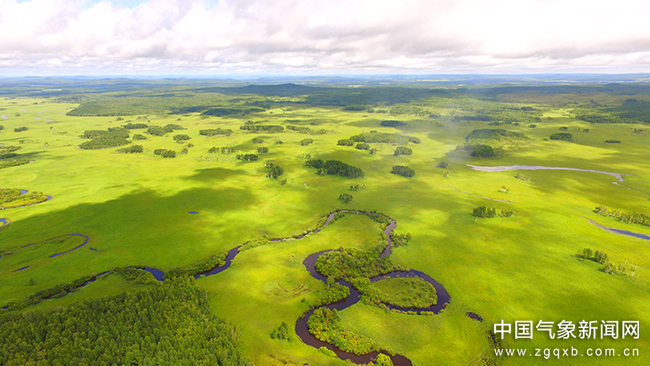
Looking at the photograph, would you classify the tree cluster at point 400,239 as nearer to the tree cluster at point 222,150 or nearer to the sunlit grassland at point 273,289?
the sunlit grassland at point 273,289

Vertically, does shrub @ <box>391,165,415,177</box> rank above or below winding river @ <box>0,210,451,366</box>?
above

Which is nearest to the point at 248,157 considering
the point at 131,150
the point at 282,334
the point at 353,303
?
the point at 131,150

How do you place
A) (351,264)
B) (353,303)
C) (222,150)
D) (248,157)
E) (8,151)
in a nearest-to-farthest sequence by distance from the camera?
(353,303)
(351,264)
(248,157)
(8,151)
(222,150)

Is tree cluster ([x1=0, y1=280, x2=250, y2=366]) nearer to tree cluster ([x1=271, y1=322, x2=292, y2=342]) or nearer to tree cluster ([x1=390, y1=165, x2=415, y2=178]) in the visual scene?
tree cluster ([x1=271, y1=322, x2=292, y2=342])

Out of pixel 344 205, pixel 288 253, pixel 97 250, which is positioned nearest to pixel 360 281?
pixel 288 253

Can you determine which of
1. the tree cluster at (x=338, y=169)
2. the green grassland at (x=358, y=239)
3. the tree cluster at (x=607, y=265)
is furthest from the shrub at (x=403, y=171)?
the tree cluster at (x=607, y=265)

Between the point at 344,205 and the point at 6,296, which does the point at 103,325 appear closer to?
the point at 6,296

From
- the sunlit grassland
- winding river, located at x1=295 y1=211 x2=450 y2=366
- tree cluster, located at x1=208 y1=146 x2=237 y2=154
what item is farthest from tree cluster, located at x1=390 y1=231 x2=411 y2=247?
tree cluster, located at x1=208 y1=146 x2=237 y2=154

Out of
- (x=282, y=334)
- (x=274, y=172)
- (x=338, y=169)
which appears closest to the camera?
(x=282, y=334)

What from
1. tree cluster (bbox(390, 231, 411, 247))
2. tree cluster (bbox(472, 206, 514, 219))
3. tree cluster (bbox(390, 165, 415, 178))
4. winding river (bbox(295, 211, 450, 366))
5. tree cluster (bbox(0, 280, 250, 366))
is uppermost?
tree cluster (bbox(390, 165, 415, 178))

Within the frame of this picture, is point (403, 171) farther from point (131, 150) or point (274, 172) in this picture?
point (131, 150)

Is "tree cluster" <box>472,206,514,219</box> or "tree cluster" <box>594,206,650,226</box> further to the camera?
"tree cluster" <box>472,206,514,219</box>
